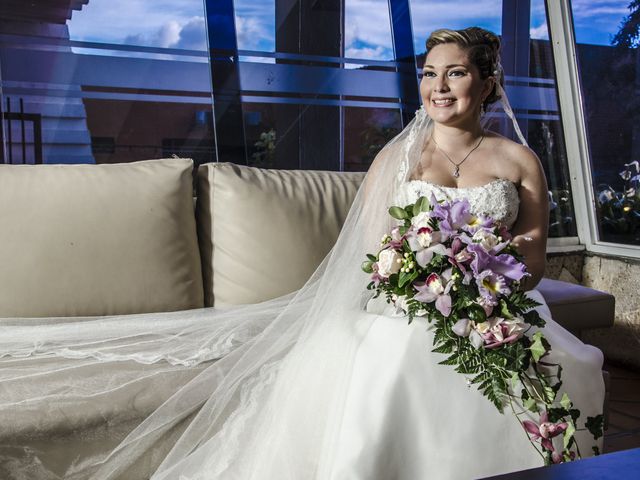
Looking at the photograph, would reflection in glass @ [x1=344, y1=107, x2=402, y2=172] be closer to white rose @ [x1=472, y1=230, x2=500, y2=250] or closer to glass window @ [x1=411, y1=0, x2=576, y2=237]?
glass window @ [x1=411, y1=0, x2=576, y2=237]

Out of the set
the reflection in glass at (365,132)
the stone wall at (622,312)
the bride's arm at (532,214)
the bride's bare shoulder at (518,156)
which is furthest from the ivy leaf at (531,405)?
the reflection in glass at (365,132)

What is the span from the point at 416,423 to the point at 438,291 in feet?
1.03

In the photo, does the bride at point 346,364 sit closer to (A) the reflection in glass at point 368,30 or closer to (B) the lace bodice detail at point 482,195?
(B) the lace bodice detail at point 482,195

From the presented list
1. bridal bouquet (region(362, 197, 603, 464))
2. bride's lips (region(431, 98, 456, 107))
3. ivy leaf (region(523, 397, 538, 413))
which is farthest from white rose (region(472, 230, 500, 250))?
bride's lips (region(431, 98, 456, 107))

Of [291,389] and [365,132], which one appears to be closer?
[291,389]

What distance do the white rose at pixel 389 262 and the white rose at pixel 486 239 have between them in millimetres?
→ 188

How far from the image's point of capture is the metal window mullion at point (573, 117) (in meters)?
4.31

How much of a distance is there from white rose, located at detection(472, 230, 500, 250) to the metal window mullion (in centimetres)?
304

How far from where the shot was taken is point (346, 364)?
179 centimetres

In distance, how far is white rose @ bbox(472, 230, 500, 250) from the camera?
1597 millimetres

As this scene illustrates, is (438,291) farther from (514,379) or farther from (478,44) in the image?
(478,44)

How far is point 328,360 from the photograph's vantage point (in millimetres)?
1877

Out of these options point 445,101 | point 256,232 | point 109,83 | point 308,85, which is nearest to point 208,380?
point 256,232

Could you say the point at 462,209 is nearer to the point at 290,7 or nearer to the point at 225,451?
the point at 225,451
